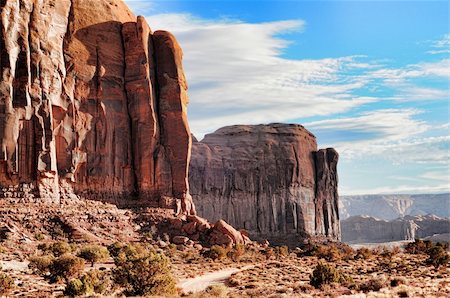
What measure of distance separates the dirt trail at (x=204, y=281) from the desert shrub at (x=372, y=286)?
332 inches

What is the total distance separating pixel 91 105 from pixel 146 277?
31.3m

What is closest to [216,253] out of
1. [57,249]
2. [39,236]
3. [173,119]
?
[39,236]

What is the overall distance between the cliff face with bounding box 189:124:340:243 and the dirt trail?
56436 mm

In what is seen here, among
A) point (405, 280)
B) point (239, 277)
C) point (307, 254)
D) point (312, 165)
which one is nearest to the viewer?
point (405, 280)

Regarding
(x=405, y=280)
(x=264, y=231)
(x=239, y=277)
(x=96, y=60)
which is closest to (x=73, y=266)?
(x=239, y=277)

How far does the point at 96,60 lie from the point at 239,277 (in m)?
28.5

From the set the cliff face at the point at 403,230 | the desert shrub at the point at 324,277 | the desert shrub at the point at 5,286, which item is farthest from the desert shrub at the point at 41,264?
the cliff face at the point at 403,230

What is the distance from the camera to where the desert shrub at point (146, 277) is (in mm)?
30734

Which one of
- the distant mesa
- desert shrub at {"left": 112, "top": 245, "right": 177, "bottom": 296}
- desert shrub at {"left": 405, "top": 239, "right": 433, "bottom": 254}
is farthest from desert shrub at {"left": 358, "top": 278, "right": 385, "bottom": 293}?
desert shrub at {"left": 405, "top": 239, "right": 433, "bottom": 254}

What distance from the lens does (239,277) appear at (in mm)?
41281

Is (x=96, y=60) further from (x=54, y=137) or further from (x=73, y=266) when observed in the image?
(x=73, y=266)

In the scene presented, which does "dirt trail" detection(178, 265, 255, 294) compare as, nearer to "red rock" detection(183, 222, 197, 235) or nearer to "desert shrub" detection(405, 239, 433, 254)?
"red rock" detection(183, 222, 197, 235)

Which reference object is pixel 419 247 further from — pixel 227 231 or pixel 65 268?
pixel 65 268

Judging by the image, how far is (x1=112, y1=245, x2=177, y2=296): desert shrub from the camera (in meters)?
30.7
